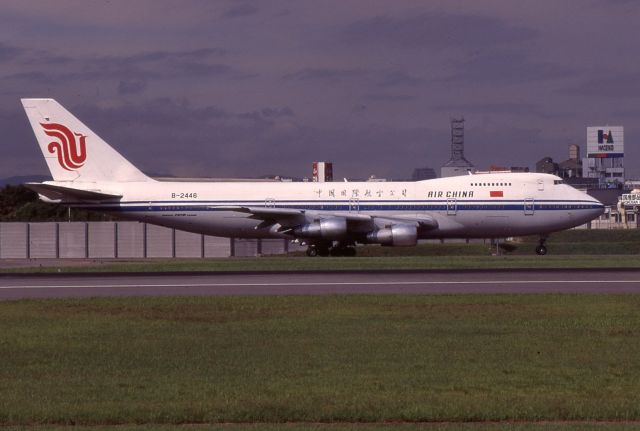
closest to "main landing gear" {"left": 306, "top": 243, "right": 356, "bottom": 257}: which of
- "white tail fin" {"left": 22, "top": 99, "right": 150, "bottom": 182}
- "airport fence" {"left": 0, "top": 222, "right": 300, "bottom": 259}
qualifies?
"white tail fin" {"left": 22, "top": 99, "right": 150, "bottom": 182}

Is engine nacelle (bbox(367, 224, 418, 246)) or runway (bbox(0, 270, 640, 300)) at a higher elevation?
engine nacelle (bbox(367, 224, 418, 246))

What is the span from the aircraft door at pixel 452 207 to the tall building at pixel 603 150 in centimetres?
14341

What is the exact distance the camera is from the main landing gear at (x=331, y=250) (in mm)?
49022

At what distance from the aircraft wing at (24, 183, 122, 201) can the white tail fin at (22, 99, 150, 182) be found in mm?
1843

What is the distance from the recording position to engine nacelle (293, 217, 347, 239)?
152 ft

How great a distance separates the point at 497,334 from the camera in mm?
15977

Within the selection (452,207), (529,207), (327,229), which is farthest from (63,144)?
(529,207)

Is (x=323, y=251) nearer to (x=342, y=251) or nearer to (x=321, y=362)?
(x=342, y=251)

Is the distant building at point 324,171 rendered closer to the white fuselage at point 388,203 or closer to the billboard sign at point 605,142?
the white fuselage at point 388,203

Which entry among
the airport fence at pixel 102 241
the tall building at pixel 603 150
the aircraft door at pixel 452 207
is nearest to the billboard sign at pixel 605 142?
the tall building at pixel 603 150

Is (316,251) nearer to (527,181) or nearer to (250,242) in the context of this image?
(527,181)

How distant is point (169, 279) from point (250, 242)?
35297mm

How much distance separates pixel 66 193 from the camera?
1879 inches

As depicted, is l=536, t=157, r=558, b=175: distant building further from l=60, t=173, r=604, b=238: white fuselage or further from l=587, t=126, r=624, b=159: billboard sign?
l=60, t=173, r=604, b=238: white fuselage
